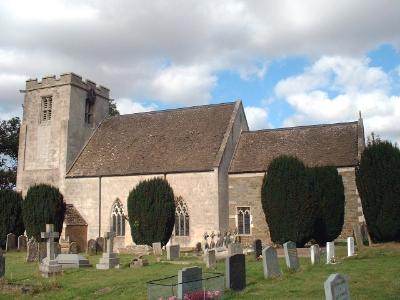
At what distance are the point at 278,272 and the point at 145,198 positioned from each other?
45.6 ft

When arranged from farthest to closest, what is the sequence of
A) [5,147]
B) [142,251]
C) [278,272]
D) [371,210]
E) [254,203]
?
[5,147], [254,203], [142,251], [371,210], [278,272]

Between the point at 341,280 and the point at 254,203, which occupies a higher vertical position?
the point at 254,203

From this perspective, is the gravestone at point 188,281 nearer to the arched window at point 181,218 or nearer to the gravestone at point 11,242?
the arched window at point 181,218

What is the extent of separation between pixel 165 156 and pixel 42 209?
26.4 ft

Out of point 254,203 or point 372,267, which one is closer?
point 372,267

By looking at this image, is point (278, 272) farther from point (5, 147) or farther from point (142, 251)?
point (5, 147)

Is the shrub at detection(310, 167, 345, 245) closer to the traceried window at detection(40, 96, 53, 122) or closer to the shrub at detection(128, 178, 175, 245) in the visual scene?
the shrub at detection(128, 178, 175, 245)

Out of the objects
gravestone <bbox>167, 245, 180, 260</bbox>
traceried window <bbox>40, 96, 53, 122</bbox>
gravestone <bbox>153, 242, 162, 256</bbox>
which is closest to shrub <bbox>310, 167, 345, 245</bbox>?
gravestone <bbox>167, 245, 180, 260</bbox>

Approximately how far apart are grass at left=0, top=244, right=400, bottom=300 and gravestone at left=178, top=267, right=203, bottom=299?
3.02 feet

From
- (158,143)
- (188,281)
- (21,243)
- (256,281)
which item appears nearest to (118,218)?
(158,143)

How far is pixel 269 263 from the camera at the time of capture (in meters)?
12.5

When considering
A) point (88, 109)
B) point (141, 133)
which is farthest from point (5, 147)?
point (141, 133)

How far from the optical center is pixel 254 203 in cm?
2681

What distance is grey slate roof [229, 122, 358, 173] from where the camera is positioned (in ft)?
86.0
